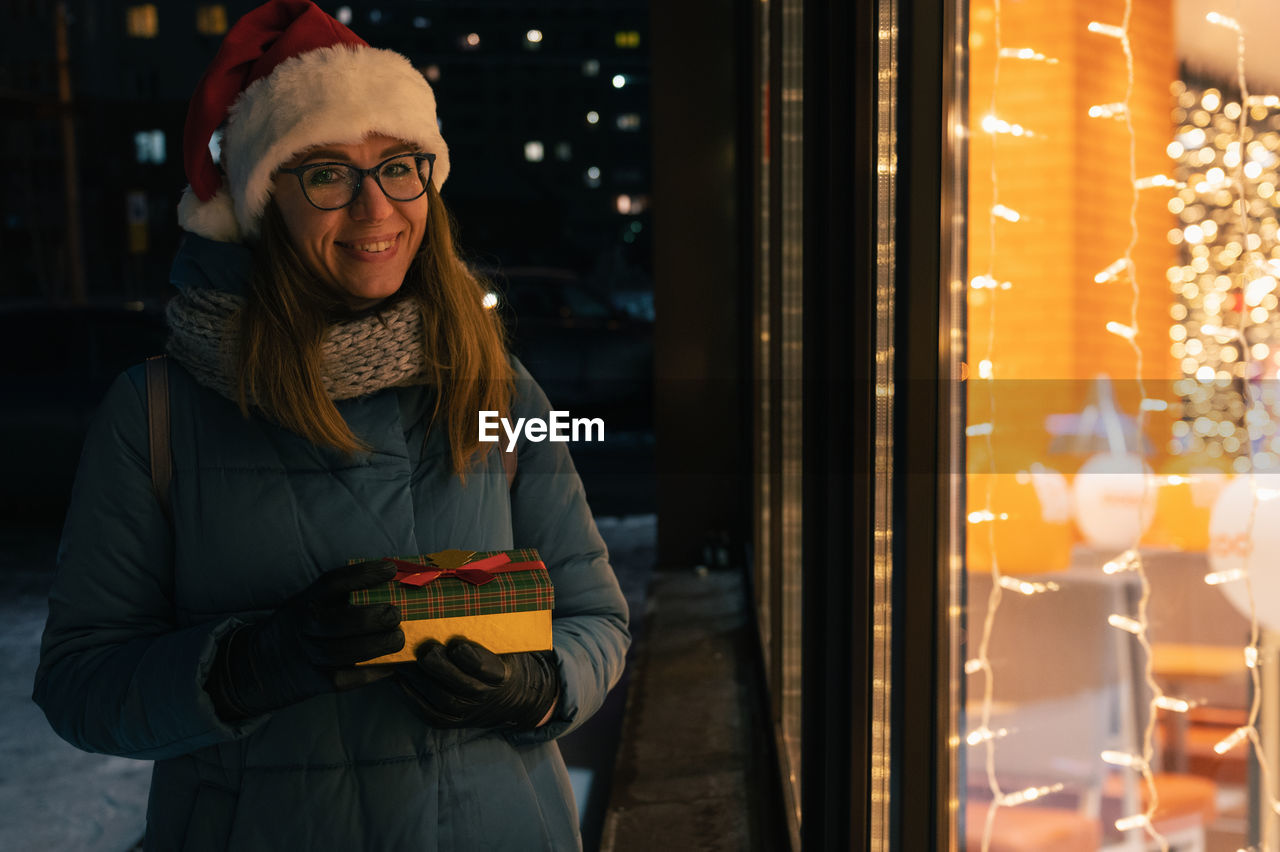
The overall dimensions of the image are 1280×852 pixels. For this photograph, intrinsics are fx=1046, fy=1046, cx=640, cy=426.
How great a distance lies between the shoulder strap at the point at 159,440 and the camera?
3.72 ft

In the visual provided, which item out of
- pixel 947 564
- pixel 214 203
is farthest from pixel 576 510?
pixel 214 203

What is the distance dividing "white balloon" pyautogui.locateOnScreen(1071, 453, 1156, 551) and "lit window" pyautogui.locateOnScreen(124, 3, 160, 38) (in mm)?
39752

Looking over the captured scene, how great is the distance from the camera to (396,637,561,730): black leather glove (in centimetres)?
104

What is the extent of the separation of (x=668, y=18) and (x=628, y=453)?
15.6ft

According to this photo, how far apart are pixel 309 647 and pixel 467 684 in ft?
0.51

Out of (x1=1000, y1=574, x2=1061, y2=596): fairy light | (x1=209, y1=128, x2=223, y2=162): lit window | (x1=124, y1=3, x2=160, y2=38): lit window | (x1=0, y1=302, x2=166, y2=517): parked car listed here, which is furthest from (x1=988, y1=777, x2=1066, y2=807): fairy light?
(x1=124, y1=3, x2=160, y2=38): lit window

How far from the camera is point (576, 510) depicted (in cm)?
133

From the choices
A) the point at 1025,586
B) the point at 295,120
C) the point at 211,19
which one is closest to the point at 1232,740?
the point at 1025,586

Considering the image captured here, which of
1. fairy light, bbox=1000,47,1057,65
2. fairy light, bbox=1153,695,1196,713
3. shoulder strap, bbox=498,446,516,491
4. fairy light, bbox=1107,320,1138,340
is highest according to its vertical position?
fairy light, bbox=1000,47,1057,65

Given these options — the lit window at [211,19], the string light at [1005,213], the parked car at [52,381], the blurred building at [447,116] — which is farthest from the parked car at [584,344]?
the lit window at [211,19]

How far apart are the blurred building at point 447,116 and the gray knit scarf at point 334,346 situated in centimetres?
1407

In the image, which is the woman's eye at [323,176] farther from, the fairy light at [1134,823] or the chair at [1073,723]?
the fairy light at [1134,823]

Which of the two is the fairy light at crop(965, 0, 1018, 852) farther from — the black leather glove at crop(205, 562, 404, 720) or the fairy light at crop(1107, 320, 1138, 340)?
the black leather glove at crop(205, 562, 404, 720)

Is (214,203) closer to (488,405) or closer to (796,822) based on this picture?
(488,405)
